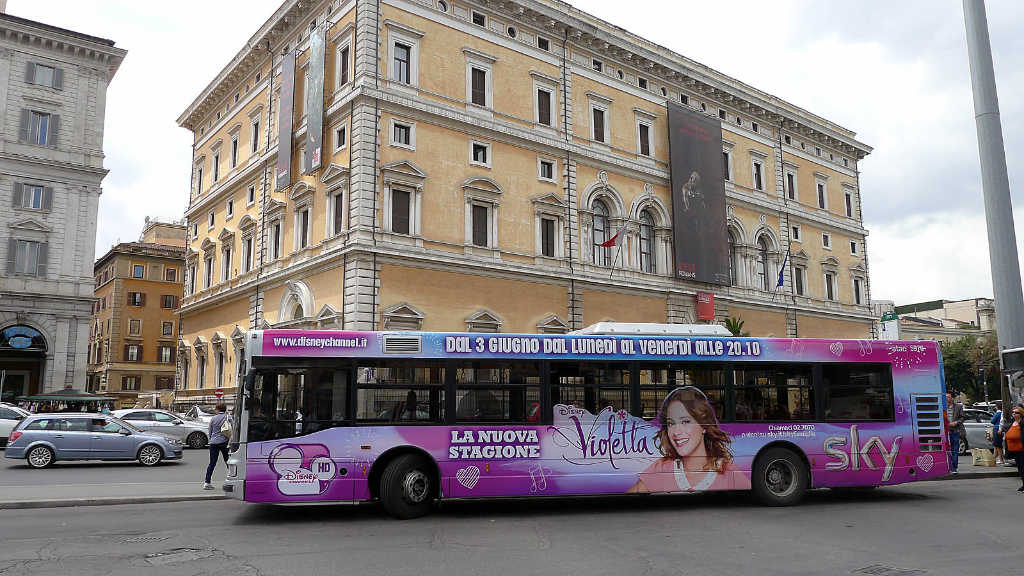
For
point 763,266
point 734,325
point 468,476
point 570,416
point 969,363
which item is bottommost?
point 468,476

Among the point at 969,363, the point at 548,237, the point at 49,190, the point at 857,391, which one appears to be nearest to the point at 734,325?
the point at 548,237

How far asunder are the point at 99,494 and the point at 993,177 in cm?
2015

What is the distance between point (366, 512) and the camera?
1222cm

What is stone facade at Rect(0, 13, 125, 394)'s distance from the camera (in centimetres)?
4228

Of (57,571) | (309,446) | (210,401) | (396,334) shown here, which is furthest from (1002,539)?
(210,401)

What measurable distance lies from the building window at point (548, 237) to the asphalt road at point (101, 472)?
16.2 meters

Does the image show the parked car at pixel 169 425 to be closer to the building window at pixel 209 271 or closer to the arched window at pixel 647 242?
the building window at pixel 209 271

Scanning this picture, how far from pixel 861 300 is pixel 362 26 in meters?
37.2

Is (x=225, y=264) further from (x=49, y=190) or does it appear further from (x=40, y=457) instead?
(x=40, y=457)

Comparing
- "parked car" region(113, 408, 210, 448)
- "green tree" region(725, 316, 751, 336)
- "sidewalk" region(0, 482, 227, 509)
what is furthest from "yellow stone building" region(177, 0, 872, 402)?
"sidewalk" region(0, 482, 227, 509)

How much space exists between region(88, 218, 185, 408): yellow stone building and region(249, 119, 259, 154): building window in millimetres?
33535

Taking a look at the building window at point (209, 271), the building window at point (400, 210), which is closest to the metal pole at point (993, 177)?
the building window at point (400, 210)

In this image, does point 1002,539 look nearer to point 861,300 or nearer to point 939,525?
point 939,525

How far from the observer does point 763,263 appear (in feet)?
143
